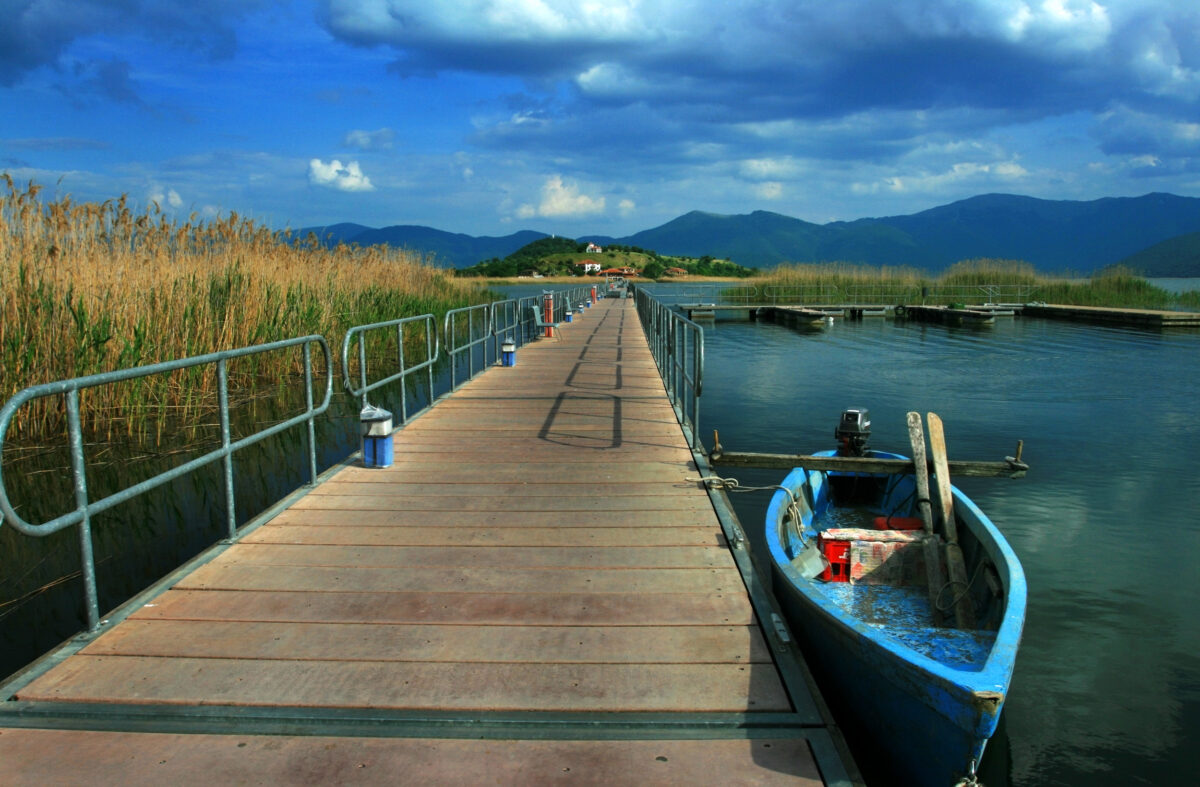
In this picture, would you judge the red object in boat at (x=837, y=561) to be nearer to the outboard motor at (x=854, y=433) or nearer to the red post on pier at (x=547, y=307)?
the outboard motor at (x=854, y=433)

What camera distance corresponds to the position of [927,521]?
4805 millimetres

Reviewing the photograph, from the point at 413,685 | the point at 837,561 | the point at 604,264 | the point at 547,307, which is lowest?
the point at 837,561

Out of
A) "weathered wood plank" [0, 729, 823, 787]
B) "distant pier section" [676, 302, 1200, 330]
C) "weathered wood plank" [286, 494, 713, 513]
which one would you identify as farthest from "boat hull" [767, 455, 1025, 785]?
"distant pier section" [676, 302, 1200, 330]

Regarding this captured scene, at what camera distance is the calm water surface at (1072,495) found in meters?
4.10

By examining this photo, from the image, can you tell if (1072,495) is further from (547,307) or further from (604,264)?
(604,264)

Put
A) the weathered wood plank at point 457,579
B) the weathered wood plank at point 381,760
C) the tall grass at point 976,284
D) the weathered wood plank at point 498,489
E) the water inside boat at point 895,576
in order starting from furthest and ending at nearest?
1. the tall grass at point 976,284
2. the weathered wood plank at point 498,489
3. the weathered wood plank at point 457,579
4. the water inside boat at point 895,576
5. the weathered wood plank at point 381,760

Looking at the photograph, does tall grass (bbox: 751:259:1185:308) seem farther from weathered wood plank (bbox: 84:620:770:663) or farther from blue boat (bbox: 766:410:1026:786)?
weathered wood plank (bbox: 84:620:770:663)

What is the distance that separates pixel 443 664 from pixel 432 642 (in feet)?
0.63

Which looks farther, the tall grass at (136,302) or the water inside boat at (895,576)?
the tall grass at (136,302)

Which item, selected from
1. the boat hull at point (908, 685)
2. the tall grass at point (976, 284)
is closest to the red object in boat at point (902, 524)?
the boat hull at point (908, 685)

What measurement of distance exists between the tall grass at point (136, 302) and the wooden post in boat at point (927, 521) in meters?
6.39

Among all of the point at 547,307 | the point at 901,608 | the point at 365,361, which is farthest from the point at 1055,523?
the point at 547,307

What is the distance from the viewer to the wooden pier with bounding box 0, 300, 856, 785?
99.0 inches

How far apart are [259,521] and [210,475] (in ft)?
10.9
